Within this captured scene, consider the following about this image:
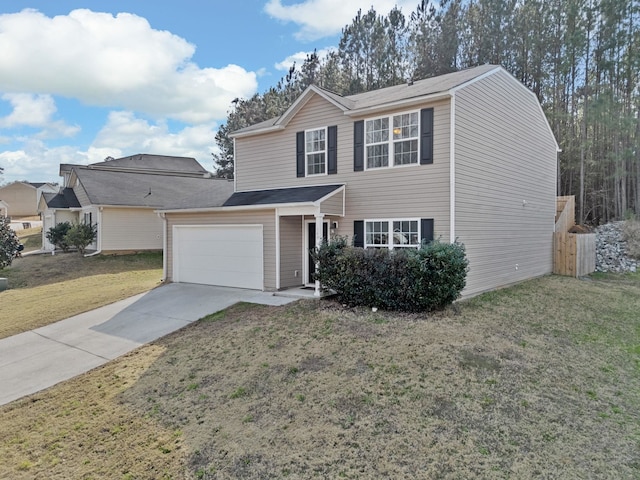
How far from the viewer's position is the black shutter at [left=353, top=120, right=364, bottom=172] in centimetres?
1143

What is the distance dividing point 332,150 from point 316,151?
25.7 inches

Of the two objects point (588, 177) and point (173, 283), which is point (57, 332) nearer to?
point (173, 283)

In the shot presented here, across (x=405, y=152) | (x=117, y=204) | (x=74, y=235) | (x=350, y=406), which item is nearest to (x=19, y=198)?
(x=74, y=235)

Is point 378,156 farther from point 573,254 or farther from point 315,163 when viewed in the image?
point 573,254

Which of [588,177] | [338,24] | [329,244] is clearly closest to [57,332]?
[329,244]

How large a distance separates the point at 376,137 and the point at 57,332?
9.46 meters

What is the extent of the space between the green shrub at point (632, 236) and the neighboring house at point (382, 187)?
5865mm

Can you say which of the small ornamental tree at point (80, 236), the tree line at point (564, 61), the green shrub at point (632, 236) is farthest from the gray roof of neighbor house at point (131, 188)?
the green shrub at point (632, 236)

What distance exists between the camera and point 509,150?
42.5ft

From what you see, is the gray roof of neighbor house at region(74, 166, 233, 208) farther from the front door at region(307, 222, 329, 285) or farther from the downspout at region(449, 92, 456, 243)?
the downspout at region(449, 92, 456, 243)

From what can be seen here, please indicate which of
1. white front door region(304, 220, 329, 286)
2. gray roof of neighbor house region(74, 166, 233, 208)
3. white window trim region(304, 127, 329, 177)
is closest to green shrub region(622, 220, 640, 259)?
white front door region(304, 220, 329, 286)

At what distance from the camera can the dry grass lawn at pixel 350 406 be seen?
4.10m

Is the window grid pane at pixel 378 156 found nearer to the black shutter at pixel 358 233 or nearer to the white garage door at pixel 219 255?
the black shutter at pixel 358 233

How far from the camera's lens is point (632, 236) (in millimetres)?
17984
